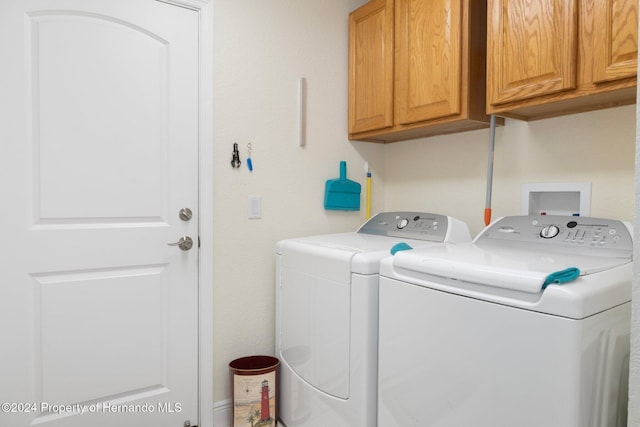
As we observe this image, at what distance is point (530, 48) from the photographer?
1.35 meters

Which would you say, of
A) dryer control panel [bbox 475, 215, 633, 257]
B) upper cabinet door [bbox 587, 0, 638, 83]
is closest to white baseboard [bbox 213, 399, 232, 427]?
dryer control panel [bbox 475, 215, 633, 257]

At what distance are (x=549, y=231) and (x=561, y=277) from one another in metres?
0.58

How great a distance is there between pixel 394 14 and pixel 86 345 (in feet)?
6.52

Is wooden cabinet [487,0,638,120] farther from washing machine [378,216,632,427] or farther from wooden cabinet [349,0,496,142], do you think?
washing machine [378,216,632,427]

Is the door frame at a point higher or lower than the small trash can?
higher

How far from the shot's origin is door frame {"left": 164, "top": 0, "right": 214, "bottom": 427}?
1.75 m

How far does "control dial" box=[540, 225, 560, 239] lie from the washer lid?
0.07 meters

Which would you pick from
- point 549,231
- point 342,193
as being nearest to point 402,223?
point 342,193

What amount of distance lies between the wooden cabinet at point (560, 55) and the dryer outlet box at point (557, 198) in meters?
0.30

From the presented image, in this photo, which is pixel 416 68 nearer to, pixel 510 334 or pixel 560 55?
pixel 560 55

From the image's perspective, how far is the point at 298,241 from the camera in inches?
69.2

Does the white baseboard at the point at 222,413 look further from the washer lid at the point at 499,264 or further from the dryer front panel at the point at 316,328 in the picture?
the washer lid at the point at 499,264

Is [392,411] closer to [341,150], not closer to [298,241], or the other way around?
[298,241]

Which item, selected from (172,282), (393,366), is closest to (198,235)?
(172,282)
